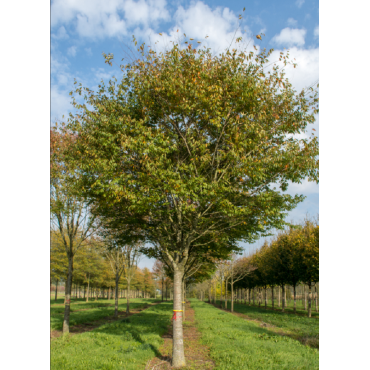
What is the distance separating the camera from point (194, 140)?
7523 millimetres

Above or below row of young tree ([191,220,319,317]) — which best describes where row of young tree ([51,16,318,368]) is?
above

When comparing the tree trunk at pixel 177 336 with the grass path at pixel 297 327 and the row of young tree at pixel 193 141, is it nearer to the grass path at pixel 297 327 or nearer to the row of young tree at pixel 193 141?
the row of young tree at pixel 193 141

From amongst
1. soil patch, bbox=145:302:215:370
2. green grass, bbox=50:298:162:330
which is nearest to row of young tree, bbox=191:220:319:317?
soil patch, bbox=145:302:215:370

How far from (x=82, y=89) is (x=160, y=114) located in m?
2.84

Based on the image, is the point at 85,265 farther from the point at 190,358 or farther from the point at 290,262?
the point at 190,358

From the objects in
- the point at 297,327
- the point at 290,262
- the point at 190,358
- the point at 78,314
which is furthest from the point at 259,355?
the point at 290,262

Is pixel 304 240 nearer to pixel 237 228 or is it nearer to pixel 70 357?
pixel 237 228

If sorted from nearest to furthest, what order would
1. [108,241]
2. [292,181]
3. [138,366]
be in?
[138,366], [292,181], [108,241]

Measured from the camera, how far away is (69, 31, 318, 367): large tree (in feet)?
21.7

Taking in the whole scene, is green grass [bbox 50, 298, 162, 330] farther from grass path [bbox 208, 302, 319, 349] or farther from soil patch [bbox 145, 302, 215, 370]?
grass path [bbox 208, 302, 319, 349]

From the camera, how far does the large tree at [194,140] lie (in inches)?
261

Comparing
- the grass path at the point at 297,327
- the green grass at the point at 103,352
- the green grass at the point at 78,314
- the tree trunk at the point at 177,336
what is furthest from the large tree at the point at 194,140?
the green grass at the point at 78,314
